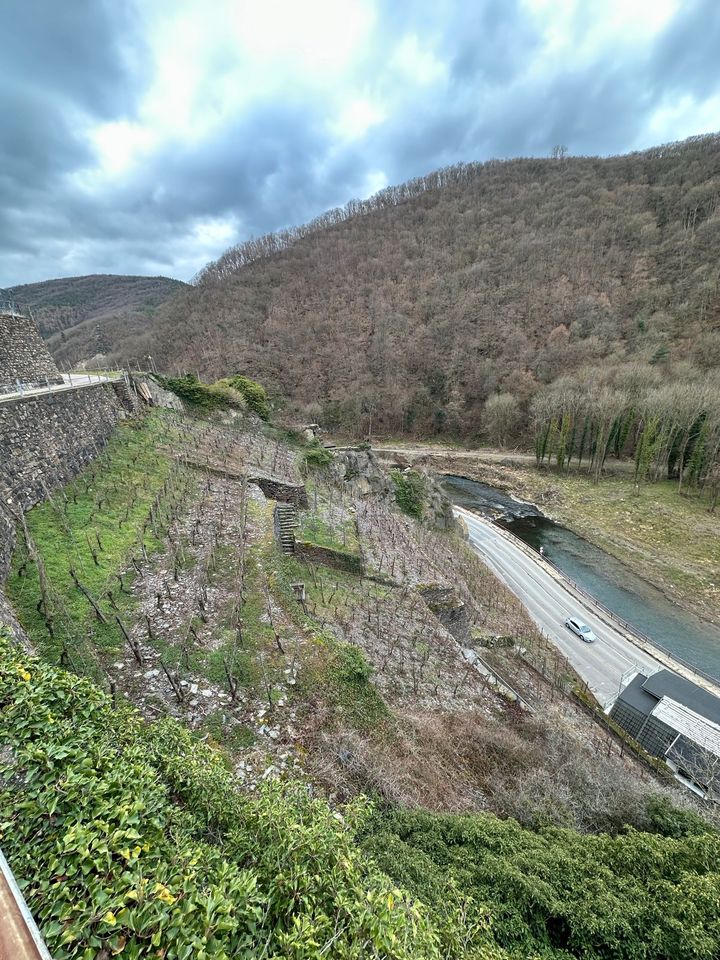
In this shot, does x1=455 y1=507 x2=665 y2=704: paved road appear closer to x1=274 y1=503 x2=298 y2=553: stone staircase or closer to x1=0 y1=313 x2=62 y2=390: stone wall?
x1=274 y1=503 x2=298 y2=553: stone staircase

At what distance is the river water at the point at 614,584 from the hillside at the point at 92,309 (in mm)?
66365

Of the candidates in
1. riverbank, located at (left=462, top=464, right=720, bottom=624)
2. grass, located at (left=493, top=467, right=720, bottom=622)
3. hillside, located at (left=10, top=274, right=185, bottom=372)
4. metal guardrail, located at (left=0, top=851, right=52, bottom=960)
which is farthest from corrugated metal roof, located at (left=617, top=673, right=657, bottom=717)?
hillside, located at (left=10, top=274, right=185, bottom=372)

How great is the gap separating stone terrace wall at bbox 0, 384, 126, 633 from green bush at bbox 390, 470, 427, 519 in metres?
17.6

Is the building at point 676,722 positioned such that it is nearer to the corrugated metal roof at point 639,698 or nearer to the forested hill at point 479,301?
the corrugated metal roof at point 639,698

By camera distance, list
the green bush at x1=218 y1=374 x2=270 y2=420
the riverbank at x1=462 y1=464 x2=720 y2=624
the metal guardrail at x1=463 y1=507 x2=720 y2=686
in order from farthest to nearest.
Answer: the green bush at x1=218 y1=374 x2=270 y2=420 < the riverbank at x1=462 y1=464 x2=720 y2=624 < the metal guardrail at x1=463 y1=507 x2=720 y2=686

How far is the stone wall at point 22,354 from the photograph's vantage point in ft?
44.7

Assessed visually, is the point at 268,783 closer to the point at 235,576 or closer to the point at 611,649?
the point at 235,576

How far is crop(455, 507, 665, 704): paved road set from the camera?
1825cm

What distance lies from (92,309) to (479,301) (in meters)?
97.2

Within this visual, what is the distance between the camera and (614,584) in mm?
25828

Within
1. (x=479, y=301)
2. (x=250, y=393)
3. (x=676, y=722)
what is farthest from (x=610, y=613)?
(x=479, y=301)

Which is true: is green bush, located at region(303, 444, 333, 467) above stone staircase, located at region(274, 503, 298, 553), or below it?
above

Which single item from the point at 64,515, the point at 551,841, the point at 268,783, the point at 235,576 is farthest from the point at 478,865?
the point at 64,515

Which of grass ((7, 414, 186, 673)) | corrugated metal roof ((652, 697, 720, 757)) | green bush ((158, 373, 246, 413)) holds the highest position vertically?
green bush ((158, 373, 246, 413))
